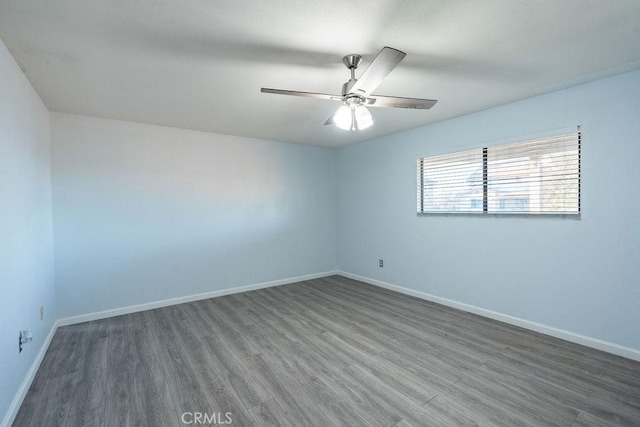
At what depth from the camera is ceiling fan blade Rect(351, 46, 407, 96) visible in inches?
62.6

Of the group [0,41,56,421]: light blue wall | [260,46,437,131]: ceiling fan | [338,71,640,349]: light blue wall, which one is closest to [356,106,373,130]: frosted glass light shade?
[260,46,437,131]: ceiling fan

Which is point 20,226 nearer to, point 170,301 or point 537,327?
point 170,301

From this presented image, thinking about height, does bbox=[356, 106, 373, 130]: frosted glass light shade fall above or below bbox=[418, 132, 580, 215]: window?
above

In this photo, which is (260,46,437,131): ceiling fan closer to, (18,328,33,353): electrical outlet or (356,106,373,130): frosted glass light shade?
(356,106,373,130): frosted glass light shade

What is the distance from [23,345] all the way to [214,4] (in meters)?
2.68

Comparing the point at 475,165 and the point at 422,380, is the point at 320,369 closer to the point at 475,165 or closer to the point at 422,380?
the point at 422,380

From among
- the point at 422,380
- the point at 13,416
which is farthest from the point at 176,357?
the point at 422,380

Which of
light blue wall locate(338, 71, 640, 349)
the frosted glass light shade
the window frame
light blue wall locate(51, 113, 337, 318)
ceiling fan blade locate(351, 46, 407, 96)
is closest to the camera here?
ceiling fan blade locate(351, 46, 407, 96)

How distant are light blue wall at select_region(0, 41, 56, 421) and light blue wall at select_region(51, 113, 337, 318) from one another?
34 centimetres

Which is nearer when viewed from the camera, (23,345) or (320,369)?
(23,345)

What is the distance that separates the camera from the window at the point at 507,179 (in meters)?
2.74

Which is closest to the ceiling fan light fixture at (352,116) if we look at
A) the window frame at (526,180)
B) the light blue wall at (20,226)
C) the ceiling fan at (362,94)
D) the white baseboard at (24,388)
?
the ceiling fan at (362,94)

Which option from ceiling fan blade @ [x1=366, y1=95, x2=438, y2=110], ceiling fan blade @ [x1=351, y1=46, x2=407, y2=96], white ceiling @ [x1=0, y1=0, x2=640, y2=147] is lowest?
ceiling fan blade @ [x1=366, y1=95, x2=438, y2=110]

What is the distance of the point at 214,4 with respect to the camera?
1.54 metres
